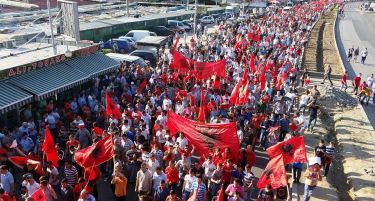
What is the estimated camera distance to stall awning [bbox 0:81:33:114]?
1343 centimetres

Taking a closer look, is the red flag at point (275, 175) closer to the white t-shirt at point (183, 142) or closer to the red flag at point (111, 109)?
the white t-shirt at point (183, 142)

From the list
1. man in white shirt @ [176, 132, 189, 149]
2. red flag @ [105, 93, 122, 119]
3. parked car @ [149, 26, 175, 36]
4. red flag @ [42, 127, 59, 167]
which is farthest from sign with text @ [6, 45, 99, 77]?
parked car @ [149, 26, 175, 36]

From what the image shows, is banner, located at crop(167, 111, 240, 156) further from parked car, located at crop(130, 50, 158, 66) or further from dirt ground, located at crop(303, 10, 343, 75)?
dirt ground, located at crop(303, 10, 343, 75)

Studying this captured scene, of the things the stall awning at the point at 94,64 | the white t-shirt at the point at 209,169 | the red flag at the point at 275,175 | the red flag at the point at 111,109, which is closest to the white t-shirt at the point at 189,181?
the white t-shirt at the point at 209,169

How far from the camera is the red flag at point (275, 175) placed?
1000 cm

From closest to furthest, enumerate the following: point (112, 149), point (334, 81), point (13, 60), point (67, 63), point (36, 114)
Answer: point (112, 149) → point (36, 114) → point (13, 60) → point (67, 63) → point (334, 81)

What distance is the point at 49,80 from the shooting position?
16000mm

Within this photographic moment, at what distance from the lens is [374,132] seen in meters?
17.8

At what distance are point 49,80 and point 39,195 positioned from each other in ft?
26.1

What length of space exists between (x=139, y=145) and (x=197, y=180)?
265 cm

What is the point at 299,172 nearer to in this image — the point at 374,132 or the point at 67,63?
the point at 374,132

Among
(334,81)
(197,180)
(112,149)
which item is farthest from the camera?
(334,81)

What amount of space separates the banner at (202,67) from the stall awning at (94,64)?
307 cm

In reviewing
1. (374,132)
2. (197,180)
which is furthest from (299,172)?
(374,132)
